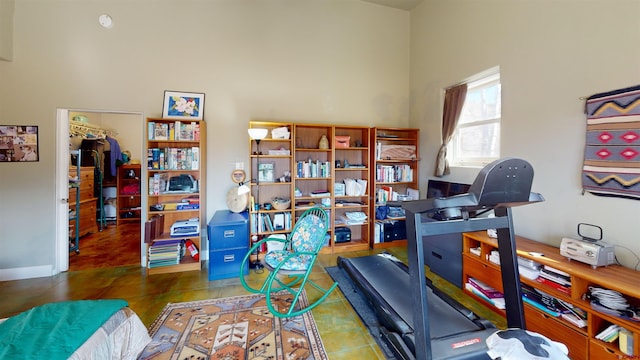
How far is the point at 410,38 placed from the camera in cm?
450

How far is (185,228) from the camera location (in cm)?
337

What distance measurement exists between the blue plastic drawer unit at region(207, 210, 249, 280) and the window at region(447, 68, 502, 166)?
10.5 feet

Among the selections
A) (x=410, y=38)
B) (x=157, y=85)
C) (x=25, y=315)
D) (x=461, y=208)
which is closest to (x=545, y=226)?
(x=461, y=208)

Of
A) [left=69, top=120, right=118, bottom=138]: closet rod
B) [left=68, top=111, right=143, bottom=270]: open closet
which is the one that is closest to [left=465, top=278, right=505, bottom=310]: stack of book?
[left=68, top=111, right=143, bottom=270]: open closet

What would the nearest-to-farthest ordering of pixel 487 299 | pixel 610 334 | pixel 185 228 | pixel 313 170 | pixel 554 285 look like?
pixel 610 334 < pixel 554 285 < pixel 487 299 < pixel 185 228 < pixel 313 170

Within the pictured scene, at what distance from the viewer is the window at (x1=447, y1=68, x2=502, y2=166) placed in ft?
10.4

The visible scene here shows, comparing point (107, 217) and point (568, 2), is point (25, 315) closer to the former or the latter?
point (568, 2)

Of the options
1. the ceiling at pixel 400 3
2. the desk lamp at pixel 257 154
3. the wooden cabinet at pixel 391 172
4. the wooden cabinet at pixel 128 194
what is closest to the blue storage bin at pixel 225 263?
the desk lamp at pixel 257 154

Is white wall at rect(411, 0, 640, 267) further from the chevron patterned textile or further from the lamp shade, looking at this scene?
the lamp shade

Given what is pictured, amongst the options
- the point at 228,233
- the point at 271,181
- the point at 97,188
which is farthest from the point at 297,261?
the point at 97,188

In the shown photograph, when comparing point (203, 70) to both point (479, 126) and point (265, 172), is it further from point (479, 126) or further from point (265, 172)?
point (479, 126)

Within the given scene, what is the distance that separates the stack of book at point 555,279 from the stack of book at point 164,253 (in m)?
3.91

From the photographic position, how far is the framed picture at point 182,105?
3.45 meters

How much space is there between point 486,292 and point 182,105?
4.30 m
